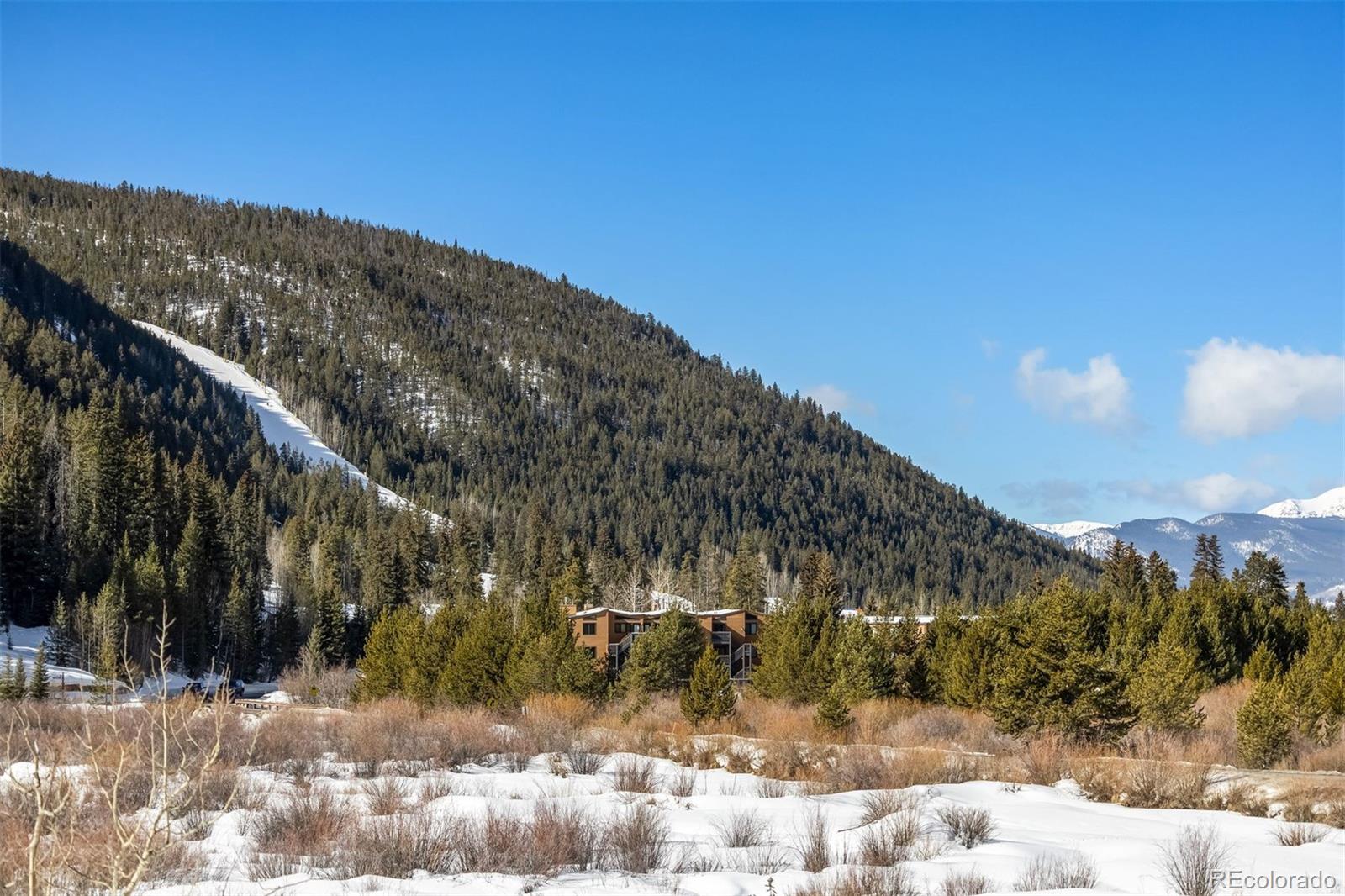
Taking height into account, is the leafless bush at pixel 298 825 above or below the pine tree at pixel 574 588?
below

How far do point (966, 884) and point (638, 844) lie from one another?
193 inches

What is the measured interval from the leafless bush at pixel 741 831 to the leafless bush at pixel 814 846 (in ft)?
2.07

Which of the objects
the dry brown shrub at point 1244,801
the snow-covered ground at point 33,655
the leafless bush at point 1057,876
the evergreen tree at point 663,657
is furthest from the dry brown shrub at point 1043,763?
the snow-covered ground at point 33,655

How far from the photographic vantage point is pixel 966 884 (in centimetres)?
1363

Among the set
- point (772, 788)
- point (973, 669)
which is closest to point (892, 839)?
point (772, 788)

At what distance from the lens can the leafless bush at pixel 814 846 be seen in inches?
600

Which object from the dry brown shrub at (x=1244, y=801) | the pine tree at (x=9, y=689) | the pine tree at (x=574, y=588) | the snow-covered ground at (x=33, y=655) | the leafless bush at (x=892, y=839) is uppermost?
the pine tree at (x=574, y=588)

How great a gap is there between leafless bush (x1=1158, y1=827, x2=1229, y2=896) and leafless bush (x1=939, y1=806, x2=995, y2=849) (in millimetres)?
2915

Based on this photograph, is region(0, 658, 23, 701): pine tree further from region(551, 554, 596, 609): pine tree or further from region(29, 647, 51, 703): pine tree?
region(551, 554, 596, 609): pine tree

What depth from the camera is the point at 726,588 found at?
107 m

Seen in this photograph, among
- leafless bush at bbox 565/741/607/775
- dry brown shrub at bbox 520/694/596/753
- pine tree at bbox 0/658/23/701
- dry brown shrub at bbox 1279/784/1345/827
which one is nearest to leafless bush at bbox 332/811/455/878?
leafless bush at bbox 565/741/607/775

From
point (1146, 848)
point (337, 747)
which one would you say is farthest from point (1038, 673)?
point (337, 747)

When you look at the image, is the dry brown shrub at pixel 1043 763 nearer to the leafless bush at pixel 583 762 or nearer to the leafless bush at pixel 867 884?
the leafless bush at pixel 583 762

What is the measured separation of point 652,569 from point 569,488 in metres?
57.8
